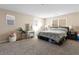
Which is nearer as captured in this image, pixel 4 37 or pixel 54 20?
pixel 4 37

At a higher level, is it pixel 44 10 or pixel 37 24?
pixel 44 10

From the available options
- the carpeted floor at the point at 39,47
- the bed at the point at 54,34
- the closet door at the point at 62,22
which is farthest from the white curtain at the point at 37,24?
the closet door at the point at 62,22

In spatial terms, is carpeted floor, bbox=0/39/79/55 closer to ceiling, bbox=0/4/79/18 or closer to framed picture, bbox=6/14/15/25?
framed picture, bbox=6/14/15/25

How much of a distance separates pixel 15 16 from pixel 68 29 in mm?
1244

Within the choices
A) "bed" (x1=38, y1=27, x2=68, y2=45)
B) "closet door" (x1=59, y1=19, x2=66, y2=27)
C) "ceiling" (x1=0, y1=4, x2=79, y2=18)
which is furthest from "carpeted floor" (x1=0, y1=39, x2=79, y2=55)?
"ceiling" (x1=0, y1=4, x2=79, y2=18)

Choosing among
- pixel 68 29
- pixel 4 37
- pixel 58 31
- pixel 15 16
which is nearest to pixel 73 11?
pixel 68 29

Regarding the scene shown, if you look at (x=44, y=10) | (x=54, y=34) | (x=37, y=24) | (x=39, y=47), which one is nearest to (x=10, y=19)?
(x=37, y=24)

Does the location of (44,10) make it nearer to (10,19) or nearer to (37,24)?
(37,24)

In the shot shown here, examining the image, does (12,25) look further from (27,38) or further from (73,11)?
(73,11)

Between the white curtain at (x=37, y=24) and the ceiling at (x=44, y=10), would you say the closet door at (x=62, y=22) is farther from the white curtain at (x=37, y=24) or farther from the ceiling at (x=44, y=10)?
the white curtain at (x=37, y=24)

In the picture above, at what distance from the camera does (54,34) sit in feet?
6.98
